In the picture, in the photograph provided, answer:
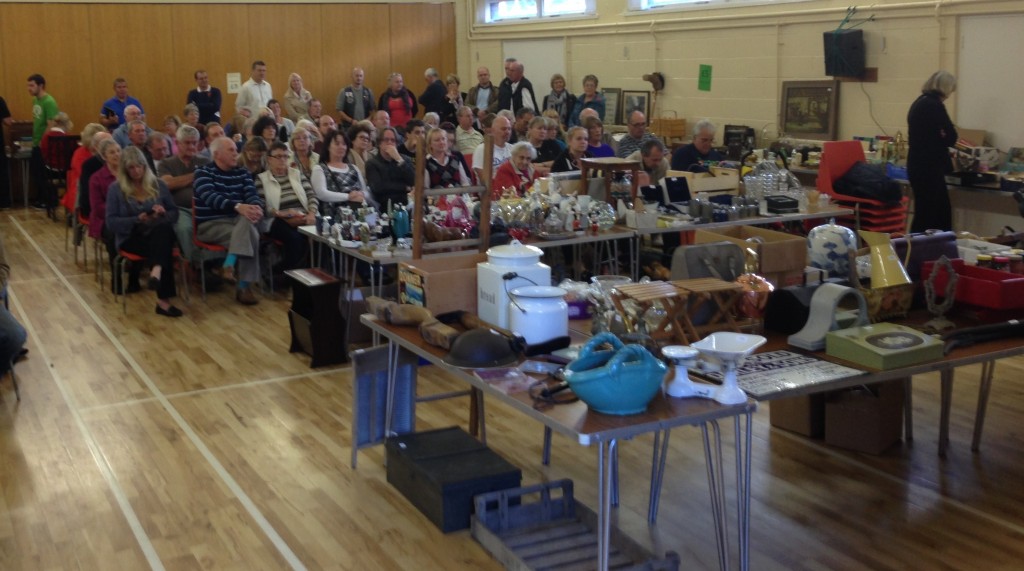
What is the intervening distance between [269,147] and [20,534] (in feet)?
14.8

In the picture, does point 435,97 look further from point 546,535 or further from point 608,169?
point 546,535

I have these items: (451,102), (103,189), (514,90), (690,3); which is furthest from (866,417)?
(451,102)

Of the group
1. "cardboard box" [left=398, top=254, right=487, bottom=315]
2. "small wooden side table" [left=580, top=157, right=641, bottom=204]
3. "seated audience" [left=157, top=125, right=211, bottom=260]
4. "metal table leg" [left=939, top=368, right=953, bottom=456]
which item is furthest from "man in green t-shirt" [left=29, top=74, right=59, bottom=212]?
"metal table leg" [left=939, top=368, right=953, bottom=456]

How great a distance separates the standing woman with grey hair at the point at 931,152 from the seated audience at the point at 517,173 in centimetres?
287

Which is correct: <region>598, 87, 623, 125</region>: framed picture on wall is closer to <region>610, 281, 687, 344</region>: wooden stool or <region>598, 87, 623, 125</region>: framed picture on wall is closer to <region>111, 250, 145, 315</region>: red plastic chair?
<region>111, 250, 145, 315</region>: red plastic chair

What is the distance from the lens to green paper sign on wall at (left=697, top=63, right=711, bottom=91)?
439 inches

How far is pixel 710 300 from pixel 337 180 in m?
4.28

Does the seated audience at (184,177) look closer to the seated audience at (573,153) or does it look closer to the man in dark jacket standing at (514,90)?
the seated audience at (573,153)

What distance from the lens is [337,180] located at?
7.43m

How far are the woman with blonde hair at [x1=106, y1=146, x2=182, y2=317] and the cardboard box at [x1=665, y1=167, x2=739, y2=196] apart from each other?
3.43 meters

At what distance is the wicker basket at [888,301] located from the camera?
388 cm

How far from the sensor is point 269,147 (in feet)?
25.9

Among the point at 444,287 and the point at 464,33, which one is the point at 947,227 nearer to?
the point at 444,287

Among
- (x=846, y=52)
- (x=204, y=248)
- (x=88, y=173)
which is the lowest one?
(x=204, y=248)
